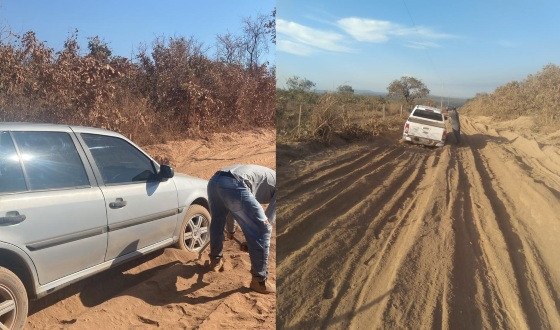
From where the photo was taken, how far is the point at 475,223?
3590mm

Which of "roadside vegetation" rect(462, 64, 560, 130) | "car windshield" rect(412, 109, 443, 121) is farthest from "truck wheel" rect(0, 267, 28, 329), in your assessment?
"roadside vegetation" rect(462, 64, 560, 130)

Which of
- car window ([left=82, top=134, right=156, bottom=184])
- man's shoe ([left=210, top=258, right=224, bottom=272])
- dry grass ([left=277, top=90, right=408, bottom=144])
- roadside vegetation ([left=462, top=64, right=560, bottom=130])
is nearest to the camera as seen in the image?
car window ([left=82, top=134, right=156, bottom=184])

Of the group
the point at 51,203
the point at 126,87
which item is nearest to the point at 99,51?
the point at 126,87

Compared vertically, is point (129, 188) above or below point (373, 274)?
above

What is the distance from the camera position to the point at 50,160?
2609 millimetres

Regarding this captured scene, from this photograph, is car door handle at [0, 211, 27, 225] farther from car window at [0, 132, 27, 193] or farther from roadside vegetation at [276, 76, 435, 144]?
roadside vegetation at [276, 76, 435, 144]

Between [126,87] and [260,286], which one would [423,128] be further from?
[126,87]

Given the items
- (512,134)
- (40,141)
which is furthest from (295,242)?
(512,134)

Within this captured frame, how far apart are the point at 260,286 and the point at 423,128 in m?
2.29

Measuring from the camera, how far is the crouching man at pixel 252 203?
9.80 feet

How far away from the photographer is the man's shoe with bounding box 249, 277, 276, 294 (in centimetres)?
319

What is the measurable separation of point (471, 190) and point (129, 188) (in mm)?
2829

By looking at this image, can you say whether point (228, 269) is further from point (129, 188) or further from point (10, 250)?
point (10, 250)

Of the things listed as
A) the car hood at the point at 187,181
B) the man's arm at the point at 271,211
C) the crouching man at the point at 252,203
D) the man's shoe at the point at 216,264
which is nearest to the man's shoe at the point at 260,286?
the crouching man at the point at 252,203
